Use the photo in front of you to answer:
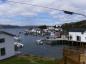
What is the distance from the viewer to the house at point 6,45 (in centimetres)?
4200

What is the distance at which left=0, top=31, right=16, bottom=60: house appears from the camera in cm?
4200

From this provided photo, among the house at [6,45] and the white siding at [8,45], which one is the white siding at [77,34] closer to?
the house at [6,45]

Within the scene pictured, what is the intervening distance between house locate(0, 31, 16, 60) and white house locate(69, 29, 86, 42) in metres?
39.5

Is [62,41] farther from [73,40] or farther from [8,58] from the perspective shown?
[8,58]

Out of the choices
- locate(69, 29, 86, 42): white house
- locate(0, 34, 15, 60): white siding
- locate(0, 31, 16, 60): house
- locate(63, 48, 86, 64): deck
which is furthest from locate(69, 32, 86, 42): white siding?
locate(63, 48, 86, 64): deck

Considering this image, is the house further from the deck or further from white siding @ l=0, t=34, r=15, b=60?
the deck

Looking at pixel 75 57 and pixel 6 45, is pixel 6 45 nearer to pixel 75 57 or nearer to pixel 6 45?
pixel 6 45

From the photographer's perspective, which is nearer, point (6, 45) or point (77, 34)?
point (6, 45)

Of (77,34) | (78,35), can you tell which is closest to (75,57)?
(78,35)

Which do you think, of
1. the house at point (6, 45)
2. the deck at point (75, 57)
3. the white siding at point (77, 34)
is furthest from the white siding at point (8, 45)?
the white siding at point (77, 34)

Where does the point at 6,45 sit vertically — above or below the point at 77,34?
below

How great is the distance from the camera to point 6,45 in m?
43.2

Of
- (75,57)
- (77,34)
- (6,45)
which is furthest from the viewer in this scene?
(77,34)

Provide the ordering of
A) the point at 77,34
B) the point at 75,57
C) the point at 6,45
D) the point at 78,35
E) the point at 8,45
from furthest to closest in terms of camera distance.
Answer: the point at 77,34
the point at 78,35
the point at 8,45
the point at 6,45
the point at 75,57
